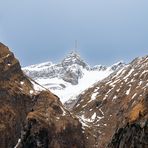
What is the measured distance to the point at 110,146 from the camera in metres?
158

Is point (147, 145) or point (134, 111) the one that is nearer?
point (147, 145)

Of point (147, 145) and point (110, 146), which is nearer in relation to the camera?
point (147, 145)

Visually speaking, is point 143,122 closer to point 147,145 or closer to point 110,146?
point 147,145

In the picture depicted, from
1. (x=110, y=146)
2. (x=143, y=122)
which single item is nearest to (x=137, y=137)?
(x=143, y=122)

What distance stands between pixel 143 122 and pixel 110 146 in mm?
18662

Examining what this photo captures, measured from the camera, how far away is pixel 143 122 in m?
143

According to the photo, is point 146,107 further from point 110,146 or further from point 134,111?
point 110,146

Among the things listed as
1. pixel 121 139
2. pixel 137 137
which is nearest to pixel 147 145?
pixel 137 137

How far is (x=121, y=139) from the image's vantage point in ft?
500

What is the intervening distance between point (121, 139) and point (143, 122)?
12042mm

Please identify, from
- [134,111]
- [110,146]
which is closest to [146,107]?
[134,111]

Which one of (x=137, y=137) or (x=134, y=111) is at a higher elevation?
(x=134, y=111)

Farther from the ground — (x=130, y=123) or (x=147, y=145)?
(x=130, y=123)

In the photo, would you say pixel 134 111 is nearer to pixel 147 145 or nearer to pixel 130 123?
pixel 130 123
